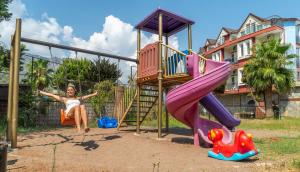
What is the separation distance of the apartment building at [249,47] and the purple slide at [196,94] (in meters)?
21.7

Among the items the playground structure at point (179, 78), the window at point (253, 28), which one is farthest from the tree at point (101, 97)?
the window at point (253, 28)

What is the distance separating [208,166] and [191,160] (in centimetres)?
70

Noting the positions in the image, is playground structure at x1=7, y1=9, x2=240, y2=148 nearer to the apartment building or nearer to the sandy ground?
the sandy ground

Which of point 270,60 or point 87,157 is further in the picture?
point 270,60

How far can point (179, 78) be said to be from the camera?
956cm

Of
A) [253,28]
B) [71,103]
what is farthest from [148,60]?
[253,28]

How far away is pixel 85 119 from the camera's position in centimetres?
733

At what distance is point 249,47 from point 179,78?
2863 cm

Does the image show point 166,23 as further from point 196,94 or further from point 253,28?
point 253,28

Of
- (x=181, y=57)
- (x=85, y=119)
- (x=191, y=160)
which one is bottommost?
(x=191, y=160)

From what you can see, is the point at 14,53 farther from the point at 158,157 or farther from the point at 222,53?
the point at 222,53

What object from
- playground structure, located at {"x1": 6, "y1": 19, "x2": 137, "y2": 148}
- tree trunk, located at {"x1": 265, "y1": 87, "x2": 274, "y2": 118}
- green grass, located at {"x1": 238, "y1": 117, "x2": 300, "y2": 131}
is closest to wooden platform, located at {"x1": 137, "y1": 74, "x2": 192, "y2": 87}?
playground structure, located at {"x1": 6, "y1": 19, "x2": 137, "y2": 148}

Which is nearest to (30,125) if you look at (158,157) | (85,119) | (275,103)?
(85,119)

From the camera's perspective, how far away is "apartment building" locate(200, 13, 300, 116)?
31331 mm
